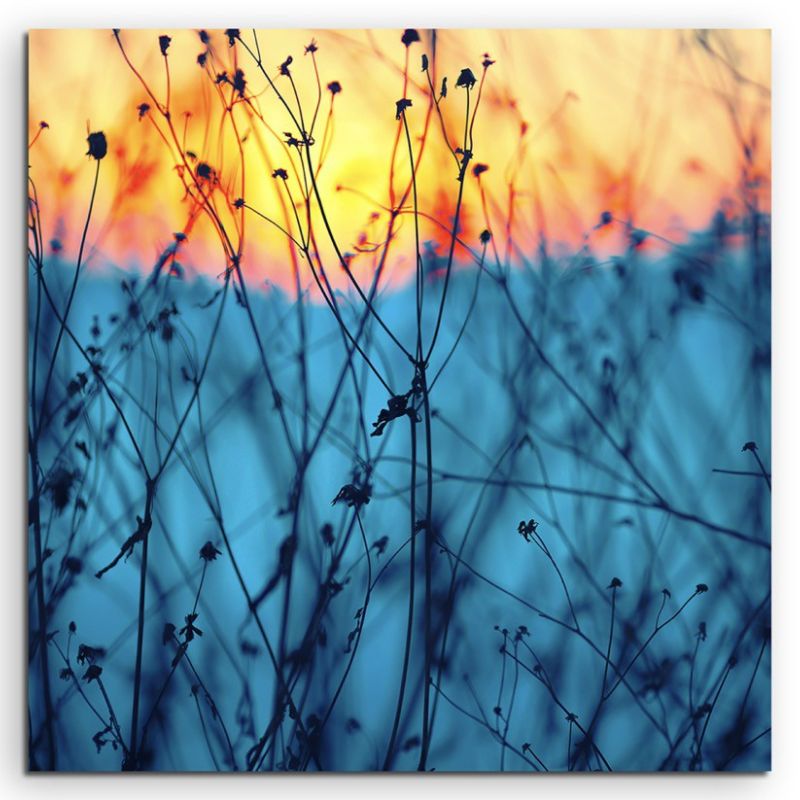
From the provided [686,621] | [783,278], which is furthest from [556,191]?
[686,621]

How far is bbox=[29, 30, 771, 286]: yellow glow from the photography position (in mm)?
1423

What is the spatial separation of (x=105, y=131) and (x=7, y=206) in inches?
9.4

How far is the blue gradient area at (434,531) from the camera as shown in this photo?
1.41 m

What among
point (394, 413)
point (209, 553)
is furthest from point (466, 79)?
point (209, 553)

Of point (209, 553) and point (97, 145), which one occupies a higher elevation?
point (97, 145)

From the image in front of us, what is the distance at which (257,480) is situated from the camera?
1413mm

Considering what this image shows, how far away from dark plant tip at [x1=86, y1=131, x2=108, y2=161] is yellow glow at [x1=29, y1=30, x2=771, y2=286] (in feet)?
0.05

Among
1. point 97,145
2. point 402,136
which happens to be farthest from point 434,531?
point 97,145

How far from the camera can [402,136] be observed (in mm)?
1424

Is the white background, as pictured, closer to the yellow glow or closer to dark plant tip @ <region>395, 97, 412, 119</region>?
the yellow glow
